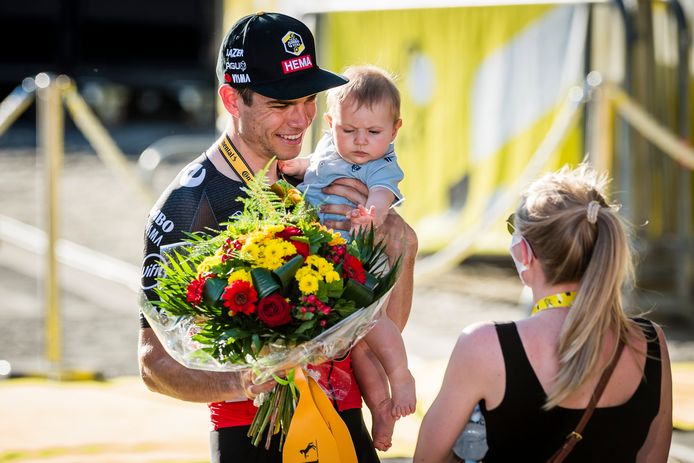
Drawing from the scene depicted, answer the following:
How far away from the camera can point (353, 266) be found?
8.33 ft

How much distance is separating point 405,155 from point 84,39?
11568 mm

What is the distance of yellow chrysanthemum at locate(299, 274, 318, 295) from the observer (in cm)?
243

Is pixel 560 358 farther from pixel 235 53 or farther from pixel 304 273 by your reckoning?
pixel 235 53

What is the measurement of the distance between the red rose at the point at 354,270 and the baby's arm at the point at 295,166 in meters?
0.67

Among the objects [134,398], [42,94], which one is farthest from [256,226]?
[42,94]

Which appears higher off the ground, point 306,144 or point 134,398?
point 306,144

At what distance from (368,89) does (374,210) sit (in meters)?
0.44

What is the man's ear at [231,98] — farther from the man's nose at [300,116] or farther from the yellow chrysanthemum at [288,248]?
the yellow chrysanthemum at [288,248]

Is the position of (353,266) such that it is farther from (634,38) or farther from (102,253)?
(102,253)

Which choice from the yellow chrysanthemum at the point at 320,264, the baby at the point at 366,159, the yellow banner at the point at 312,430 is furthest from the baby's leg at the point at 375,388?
the yellow chrysanthemum at the point at 320,264

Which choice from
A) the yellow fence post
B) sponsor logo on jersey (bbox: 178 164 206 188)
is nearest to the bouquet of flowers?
sponsor logo on jersey (bbox: 178 164 206 188)

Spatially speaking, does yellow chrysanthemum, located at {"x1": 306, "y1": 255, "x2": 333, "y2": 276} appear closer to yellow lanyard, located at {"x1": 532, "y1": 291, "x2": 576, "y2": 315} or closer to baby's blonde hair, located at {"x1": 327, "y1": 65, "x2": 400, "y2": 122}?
yellow lanyard, located at {"x1": 532, "y1": 291, "x2": 576, "y2": 315}

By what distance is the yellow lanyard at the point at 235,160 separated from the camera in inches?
113

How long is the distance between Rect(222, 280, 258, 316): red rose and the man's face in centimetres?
63
